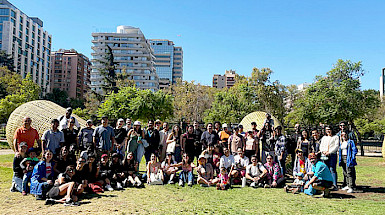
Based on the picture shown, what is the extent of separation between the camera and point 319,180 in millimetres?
7617

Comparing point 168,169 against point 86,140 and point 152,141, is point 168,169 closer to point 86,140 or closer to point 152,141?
point 152,141

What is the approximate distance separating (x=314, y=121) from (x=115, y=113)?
48.1ft

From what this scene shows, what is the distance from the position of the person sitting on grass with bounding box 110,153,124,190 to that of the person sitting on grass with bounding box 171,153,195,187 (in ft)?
5.70

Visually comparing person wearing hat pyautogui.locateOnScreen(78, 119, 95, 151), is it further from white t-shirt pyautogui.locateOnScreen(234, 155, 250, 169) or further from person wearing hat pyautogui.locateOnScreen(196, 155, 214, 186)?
white t-shirt pyautogui.locateOnScreen(234, 155, 250, 169)

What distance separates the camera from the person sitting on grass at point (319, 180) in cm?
760

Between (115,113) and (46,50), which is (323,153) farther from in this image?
(46,50)

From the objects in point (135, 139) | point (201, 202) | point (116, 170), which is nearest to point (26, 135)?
point (116, 170)

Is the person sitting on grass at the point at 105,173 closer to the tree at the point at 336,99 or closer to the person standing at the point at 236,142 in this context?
the person standing at the point at 236,142

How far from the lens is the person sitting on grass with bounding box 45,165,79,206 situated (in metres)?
6.42

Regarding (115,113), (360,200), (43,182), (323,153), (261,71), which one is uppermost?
(261,71)

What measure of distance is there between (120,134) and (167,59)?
129 m

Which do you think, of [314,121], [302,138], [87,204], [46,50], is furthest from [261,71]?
[46,50]

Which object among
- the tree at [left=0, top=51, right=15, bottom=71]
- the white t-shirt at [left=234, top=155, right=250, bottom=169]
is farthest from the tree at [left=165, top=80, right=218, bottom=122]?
the tree at [left=0, top=51, right=15, bottom=71]

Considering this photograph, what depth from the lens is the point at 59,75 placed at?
101250mm
